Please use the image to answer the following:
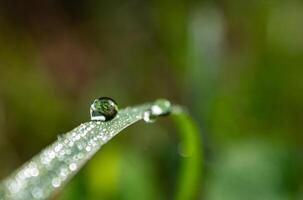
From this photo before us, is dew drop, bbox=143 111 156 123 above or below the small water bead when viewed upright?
below

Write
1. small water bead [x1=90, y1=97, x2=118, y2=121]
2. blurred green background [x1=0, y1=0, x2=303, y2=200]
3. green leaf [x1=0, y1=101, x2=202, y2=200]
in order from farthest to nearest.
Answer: blurred green background [x1=0, y1=0, x2=303, y2=200]
small water bead [x1=90, y1=97, x2=118, y2=121]
green leaf [x1=0, y1=101, x2=202, y2=200]

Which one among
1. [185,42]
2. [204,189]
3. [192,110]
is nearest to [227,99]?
[192,110]

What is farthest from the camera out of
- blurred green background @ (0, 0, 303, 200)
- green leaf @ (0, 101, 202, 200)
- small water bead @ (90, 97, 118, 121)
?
blurred green background @ (0, 0, 303, 200)

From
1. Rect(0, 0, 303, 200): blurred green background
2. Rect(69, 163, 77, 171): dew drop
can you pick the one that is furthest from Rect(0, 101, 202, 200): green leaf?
Rect(0, 0, 303, 200): blurred green background

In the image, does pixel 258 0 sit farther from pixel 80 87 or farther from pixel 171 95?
pixel 80 87

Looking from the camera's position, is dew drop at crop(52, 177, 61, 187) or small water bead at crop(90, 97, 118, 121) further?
small water bead at crop(90, 97, 118, 121)

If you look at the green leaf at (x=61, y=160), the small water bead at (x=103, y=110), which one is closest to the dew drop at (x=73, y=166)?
the green leaf at (x=61, y=160)

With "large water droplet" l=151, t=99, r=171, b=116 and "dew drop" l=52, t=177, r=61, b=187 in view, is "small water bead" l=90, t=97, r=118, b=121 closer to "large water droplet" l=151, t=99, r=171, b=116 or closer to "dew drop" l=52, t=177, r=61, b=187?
"large water droplet" l=151, t=99, r=171, b=116
